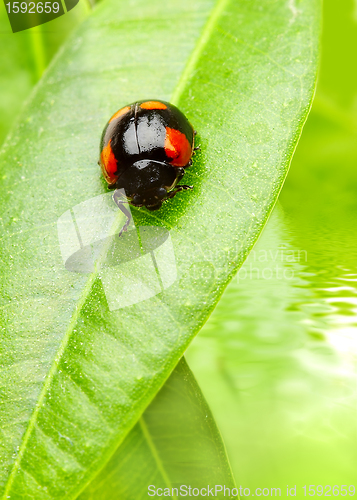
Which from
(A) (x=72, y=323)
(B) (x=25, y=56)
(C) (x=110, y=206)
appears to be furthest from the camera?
(B) (x=25, y=56)

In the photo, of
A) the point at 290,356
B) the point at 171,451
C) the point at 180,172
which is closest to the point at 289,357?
the point at 290,356

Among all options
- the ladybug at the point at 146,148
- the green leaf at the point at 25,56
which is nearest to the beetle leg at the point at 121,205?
the ladybug at the point at 146,148

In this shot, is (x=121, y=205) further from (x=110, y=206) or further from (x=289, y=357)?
(x=289, y=357)

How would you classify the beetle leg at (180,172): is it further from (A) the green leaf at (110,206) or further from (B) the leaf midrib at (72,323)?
(B) the leaf midrib at (72,323)

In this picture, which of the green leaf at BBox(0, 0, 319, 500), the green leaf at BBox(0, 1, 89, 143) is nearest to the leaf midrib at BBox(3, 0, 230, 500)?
the green leaf at BBox(0, 0, 319, 500)

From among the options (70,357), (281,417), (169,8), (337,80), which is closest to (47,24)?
(169,8)

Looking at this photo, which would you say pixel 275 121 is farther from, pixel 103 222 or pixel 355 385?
pixel 355 385

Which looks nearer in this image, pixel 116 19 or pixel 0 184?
pixel 0 184
